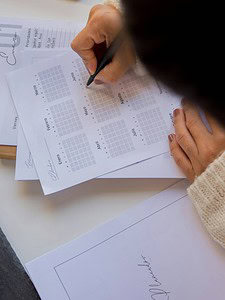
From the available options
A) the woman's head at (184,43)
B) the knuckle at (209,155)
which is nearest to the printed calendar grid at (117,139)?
the knuckle at (209,155)

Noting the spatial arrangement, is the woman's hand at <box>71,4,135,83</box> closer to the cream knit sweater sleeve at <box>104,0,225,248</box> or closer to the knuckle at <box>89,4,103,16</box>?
the knuckle at <box>89,4,103,16</box>

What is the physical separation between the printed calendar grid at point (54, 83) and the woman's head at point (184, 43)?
0.39 m

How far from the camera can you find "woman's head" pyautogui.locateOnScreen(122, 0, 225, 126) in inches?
10.7

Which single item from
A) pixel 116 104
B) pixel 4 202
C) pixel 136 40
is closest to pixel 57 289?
pixel 4 202

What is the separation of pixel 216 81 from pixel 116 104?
0.40 metres

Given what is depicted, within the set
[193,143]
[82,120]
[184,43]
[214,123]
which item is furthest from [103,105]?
[184,43]

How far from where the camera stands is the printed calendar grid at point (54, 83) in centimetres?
68

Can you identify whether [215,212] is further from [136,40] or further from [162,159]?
[136,40]

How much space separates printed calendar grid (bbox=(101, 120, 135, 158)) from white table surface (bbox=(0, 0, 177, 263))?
46mm

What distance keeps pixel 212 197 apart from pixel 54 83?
0.29 m

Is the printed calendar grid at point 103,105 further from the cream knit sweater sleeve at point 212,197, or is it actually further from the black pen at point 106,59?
the cream knit sweater sleeve at point 212,197

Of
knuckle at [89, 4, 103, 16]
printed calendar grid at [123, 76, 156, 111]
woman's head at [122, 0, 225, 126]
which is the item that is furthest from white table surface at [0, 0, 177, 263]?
woman's head at [122, 0, 225, 126]

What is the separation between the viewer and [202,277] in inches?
24.6

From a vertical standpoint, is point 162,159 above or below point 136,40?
below
